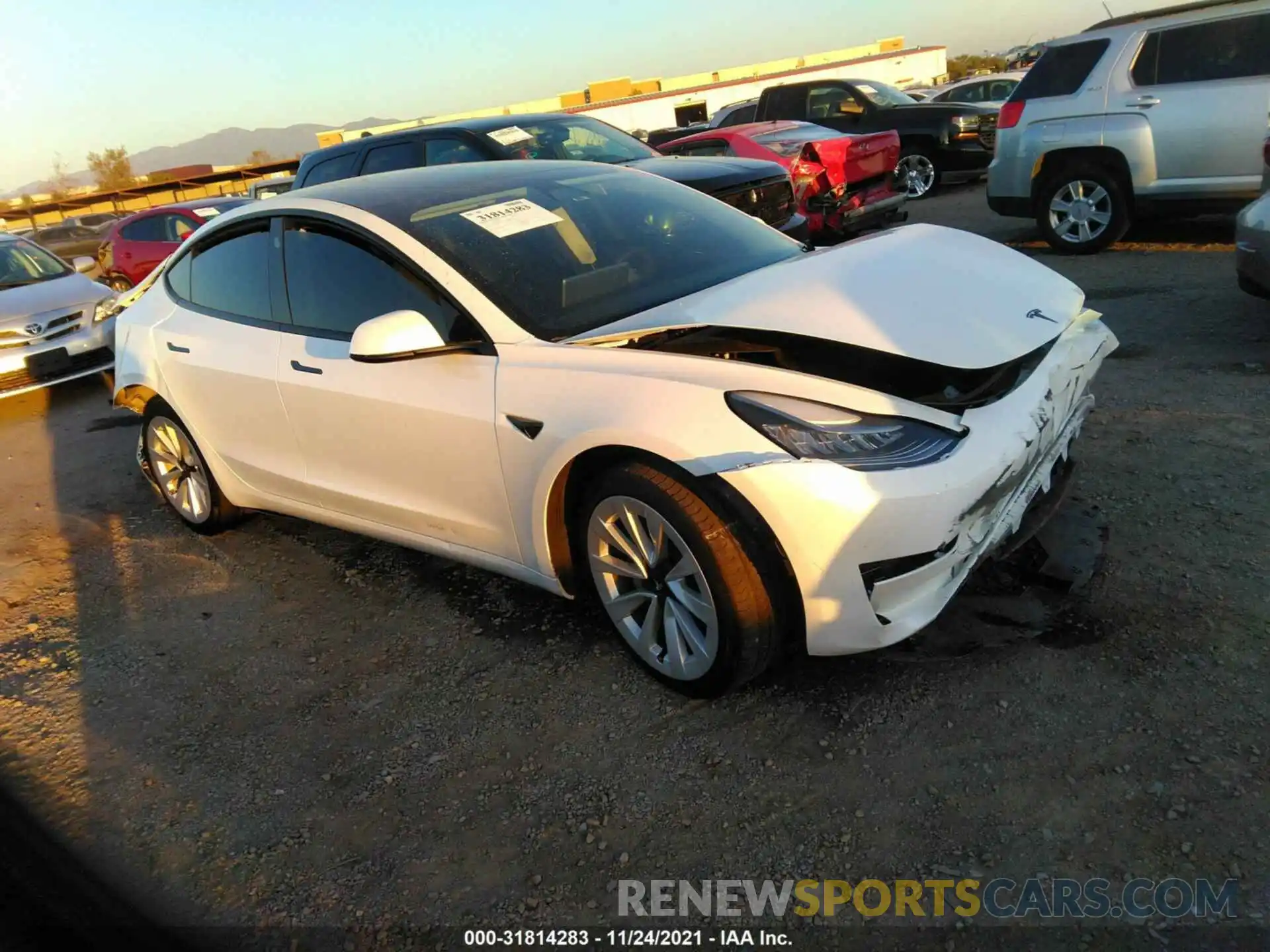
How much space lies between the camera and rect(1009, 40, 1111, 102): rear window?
7.73 m

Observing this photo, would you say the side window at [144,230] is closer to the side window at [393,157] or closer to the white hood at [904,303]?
the side window at [393,157]

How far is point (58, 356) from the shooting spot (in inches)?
320

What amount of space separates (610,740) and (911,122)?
1226cm

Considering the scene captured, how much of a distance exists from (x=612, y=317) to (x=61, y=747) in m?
2.41

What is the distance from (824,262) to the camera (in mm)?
3301

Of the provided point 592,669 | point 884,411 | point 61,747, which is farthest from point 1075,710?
point 61,747

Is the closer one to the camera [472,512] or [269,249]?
[472,512]

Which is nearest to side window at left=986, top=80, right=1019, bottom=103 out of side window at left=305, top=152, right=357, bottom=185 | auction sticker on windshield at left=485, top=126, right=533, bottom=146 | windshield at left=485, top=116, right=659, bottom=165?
windshield at left=485, top=116, right=659, bottom=165

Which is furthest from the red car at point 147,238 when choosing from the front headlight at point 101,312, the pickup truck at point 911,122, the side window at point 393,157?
the pickup truck at point 911,122

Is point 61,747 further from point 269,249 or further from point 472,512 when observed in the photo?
point 269,249

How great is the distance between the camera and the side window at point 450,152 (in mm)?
7262

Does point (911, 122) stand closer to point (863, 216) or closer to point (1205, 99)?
point (863, 216)

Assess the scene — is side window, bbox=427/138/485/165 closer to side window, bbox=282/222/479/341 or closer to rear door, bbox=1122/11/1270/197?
side window, bbox=282/222/479/341

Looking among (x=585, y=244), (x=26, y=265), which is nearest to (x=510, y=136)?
(x=585, y=244)
